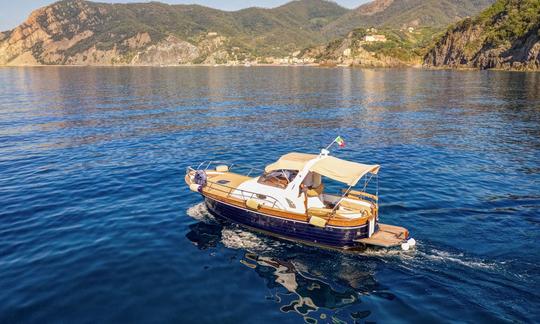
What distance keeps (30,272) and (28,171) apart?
17.8 m

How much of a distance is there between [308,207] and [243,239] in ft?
12.2

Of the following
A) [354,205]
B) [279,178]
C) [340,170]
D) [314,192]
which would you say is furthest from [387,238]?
[279,178]

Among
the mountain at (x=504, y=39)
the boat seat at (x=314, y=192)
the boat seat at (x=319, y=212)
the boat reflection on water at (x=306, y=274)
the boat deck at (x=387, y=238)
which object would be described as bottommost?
the boat reflection on water at (x=306, y=274)

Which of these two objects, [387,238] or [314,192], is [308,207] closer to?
[314,192]

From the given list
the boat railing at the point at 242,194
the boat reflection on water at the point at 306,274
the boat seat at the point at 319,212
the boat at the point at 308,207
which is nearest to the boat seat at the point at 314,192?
the boat at the point at 308,207

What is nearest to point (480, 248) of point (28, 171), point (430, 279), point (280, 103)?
point (430, 279)

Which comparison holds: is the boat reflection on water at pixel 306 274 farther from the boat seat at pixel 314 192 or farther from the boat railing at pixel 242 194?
the boat seat at pixel 314 192

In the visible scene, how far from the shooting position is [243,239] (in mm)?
19422

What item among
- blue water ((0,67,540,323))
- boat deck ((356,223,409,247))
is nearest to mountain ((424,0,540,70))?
blue water ((0,67,540,323))

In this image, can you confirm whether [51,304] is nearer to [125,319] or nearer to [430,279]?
[125,319]

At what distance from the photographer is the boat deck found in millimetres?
17125

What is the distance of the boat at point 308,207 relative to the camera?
17500 millimetres

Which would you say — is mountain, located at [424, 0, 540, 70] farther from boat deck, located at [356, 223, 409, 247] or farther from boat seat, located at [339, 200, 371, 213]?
boat deck, located at [356, 223, 409, 247]

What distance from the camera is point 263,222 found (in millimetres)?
19266
